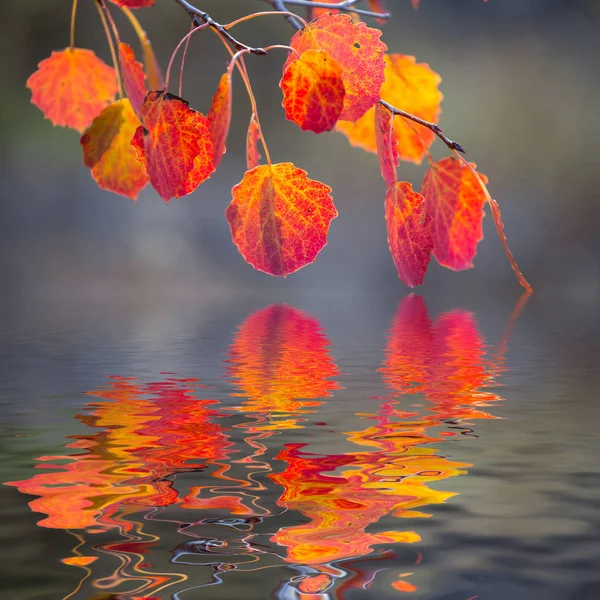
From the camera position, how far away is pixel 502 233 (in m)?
1.18

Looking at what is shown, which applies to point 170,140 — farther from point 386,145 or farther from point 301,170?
point 386,145

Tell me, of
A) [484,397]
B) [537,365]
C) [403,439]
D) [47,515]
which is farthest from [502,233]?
[537,365]

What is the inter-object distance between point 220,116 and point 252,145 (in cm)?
11

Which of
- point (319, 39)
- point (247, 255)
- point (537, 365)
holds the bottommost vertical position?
point (537, 365)

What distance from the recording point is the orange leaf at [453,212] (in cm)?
134

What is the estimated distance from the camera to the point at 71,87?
1.60 metres

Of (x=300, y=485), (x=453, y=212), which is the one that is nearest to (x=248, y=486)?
(x=300, y=485)

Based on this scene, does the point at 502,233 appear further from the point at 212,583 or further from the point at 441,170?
the point at 212,583

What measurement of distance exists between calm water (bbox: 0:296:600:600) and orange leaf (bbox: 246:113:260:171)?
0.74 m

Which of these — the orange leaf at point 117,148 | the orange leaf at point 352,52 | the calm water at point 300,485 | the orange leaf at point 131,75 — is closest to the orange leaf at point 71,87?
the orange leaf at point 117,148

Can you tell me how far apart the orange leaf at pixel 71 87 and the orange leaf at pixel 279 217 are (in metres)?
0.48

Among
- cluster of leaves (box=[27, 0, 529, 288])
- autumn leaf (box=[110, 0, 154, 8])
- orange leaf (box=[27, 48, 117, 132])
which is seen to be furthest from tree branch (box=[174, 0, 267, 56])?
orange leaf (box=[27, 48, 117, 132])

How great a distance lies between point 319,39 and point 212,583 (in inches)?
38.2

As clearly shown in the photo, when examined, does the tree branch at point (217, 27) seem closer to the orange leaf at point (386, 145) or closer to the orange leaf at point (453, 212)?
the orange leaf at point (386, 145)
